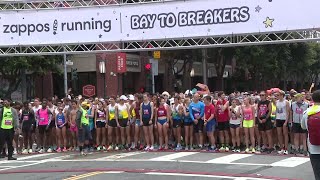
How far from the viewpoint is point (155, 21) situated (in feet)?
54.7

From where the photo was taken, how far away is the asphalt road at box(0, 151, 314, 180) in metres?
11.6

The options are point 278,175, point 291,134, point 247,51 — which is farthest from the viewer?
point 247,51

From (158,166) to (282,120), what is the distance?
4.26 m

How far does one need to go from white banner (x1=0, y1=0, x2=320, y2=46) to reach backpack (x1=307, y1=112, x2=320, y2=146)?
333 inches

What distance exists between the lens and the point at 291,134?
596 inches

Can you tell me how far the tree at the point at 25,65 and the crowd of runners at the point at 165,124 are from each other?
14.4 metres

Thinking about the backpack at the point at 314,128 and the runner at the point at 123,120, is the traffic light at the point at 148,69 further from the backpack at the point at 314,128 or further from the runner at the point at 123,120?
the backpack at the point at 314,128

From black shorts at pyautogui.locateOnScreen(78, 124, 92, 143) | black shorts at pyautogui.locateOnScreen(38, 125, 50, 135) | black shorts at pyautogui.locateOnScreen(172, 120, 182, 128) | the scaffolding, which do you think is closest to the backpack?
the scaffolding

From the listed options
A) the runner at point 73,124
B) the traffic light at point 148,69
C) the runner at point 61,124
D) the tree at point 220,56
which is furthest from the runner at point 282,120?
the tree at point 220,56

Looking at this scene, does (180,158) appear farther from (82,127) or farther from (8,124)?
(8,124)

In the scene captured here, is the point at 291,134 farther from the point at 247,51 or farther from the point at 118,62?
the point at 247,51

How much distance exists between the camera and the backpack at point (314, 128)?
7348 mm

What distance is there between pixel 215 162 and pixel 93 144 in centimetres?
538

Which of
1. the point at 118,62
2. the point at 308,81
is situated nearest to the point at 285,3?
the point at 118,62
